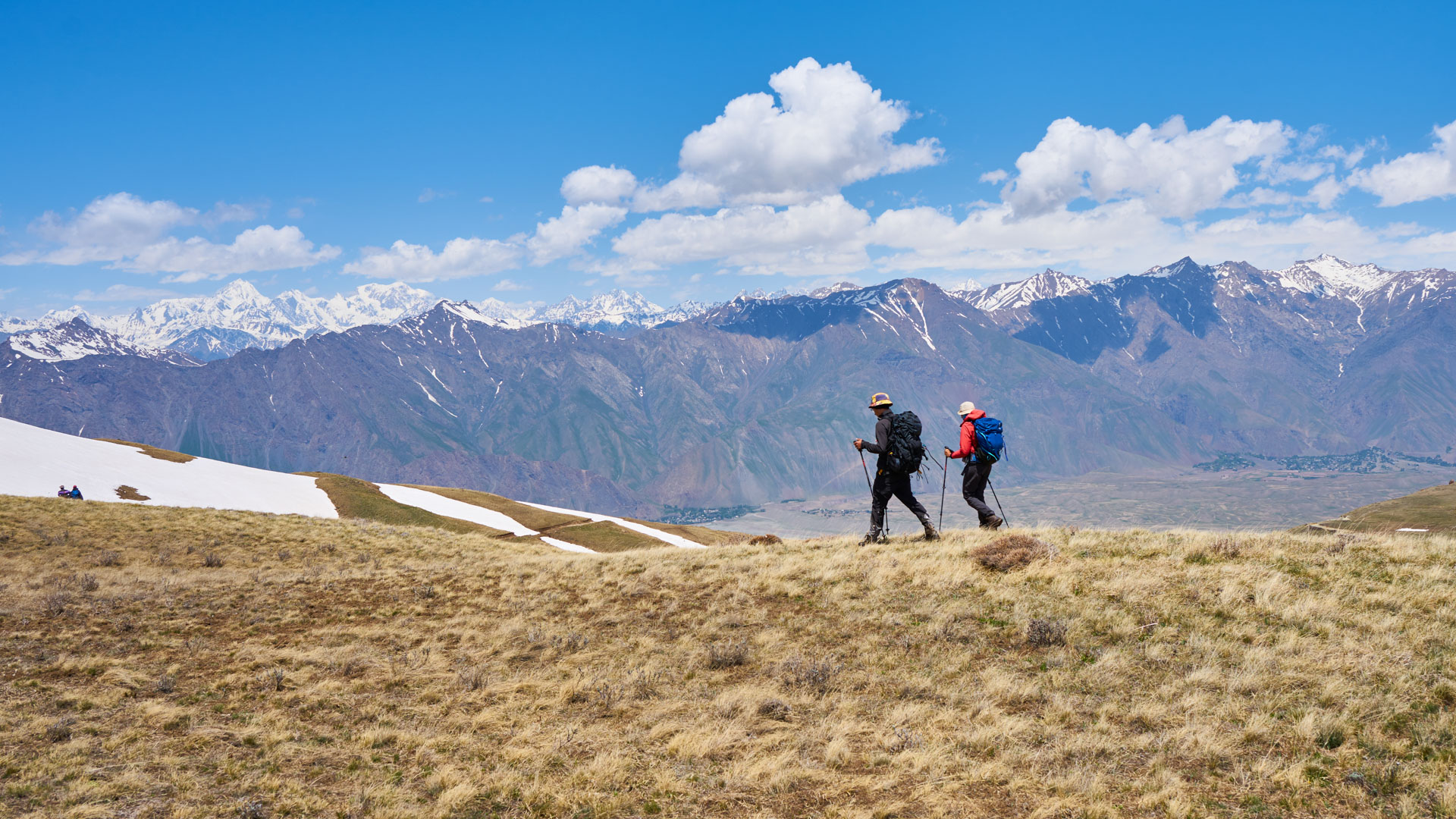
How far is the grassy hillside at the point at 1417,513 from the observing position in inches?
3056

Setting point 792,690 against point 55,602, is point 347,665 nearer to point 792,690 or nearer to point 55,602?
point 792,690

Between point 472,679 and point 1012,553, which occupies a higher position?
point 1012,553

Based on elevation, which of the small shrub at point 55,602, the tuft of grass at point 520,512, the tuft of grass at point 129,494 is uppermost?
the tuft of grass at point 129,494

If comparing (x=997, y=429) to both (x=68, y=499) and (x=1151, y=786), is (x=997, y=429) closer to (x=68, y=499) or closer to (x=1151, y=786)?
(x=1151, y=786)

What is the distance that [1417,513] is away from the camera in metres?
86.5

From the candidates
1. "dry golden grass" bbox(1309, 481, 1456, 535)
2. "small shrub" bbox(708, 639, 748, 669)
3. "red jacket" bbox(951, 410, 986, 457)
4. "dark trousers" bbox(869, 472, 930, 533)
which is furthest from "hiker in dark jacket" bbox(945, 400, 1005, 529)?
"dry golden grass" bbox(1309, 481, 1456, 535)

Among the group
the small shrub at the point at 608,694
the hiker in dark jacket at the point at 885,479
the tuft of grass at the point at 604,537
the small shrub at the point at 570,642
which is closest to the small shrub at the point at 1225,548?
the hiker in dark jacket at the point at 885,479

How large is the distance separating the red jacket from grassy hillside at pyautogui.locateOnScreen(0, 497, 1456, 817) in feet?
8.12

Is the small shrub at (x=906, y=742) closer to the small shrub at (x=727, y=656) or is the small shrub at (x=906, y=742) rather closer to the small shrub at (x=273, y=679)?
the small shrub at (x=727, y=656)

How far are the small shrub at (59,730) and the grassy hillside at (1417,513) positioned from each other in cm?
8687

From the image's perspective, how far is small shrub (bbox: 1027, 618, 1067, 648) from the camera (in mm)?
12211

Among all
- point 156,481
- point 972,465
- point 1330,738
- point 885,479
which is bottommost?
point 1330,738

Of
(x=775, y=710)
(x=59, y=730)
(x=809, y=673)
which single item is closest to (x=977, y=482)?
(x=809, y=673)

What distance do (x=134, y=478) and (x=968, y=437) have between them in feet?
215
